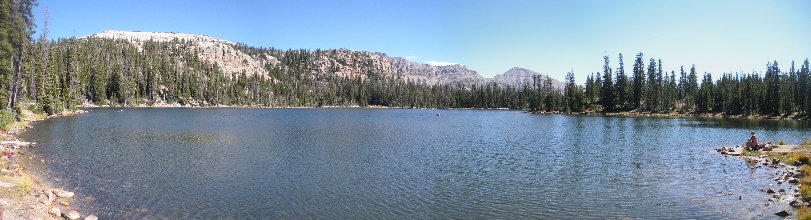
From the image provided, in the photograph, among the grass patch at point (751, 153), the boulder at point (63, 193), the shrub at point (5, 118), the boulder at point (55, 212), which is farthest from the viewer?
the shrub at point (5, 118)

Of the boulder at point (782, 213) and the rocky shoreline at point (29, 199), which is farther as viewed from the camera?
the boulder at point (782, 213)


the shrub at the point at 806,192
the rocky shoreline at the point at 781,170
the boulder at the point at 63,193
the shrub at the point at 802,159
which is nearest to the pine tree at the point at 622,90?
the rocky shoreline at the point at 781,170

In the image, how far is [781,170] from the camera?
2736cm

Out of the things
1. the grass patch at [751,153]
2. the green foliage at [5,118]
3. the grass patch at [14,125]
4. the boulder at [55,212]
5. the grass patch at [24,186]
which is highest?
the green foliage at [5,118]

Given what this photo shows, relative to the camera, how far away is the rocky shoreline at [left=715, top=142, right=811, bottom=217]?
19031mm

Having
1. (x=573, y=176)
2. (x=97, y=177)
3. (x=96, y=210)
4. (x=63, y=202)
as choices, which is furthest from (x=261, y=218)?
(x=573, y=176)

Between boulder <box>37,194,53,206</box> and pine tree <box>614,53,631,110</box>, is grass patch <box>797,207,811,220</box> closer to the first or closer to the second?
boulder <box>37,194,53,206</box>

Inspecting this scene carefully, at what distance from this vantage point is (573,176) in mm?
26016

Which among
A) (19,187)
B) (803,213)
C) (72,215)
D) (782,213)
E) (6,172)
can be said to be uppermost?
(6,172)

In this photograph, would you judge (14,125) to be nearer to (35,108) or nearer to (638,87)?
(35,108)

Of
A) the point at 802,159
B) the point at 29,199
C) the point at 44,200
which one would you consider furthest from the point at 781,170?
the point at 29,199

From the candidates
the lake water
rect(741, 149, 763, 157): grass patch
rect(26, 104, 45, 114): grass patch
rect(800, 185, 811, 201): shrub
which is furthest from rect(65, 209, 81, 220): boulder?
rect(26, 104, 45, 114): grass patch

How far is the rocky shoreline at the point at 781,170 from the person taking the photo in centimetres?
1903

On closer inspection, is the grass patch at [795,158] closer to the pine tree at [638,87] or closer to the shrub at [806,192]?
the shrub at [806,192]
